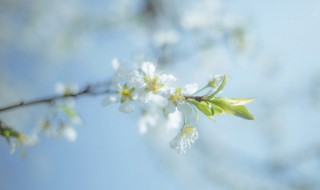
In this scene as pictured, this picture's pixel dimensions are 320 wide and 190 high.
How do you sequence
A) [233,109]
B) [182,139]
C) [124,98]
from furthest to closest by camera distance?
[124,98] → [182,139] → [233,109]

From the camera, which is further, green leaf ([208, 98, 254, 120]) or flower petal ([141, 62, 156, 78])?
flower petal ([141, 62, 156, 78])

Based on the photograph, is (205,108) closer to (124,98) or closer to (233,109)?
(233,109)

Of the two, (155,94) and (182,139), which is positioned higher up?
(155,94)

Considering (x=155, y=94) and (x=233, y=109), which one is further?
(x=155, y=94)

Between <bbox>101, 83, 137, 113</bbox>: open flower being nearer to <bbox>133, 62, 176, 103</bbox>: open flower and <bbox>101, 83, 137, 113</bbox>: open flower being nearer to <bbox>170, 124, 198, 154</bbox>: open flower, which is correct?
<bbox>133, 62, 176, 103</bbox>: open flower

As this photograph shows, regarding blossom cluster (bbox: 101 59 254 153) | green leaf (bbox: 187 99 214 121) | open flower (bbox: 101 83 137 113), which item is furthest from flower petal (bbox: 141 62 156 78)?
green leaf (bbox: 187 99 214 121)

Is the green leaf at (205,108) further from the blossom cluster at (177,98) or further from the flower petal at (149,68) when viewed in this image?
the flower petal at (149,68)

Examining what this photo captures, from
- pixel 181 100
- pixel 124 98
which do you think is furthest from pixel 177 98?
pixel 124 98
